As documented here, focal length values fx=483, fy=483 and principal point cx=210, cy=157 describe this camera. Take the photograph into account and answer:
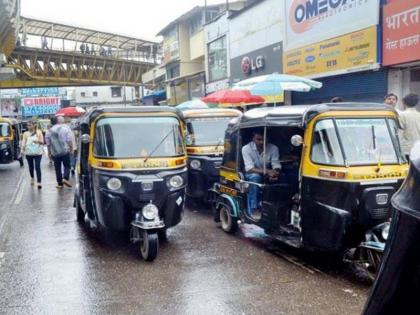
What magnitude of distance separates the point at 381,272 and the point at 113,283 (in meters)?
4.40

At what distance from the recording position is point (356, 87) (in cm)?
1371

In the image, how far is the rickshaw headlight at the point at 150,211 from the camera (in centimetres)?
625

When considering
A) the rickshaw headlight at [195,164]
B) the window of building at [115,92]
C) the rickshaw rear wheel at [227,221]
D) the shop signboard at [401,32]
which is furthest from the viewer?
the window of building at [115,92]

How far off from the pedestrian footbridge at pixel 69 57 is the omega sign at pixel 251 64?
11.5m

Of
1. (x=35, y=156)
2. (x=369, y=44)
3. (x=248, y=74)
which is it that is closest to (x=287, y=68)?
(x=248, y=74)

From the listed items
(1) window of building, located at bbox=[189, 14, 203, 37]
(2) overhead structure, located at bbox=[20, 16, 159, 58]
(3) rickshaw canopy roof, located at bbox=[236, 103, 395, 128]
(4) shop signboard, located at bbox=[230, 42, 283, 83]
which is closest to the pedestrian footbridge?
(2) overhead structure, located at bbox=[20, 16, 159, 58]

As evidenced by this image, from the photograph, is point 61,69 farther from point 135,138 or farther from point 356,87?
point 135,138

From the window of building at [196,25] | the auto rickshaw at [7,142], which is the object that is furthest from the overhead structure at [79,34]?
the auto rickshaw at [7,142]

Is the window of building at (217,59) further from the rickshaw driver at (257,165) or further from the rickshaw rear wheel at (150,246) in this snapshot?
the rickshaw rear wheel at (150,246)

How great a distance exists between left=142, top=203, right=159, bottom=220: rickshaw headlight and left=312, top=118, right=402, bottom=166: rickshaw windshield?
2.17 metres

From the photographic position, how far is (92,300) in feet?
16.3

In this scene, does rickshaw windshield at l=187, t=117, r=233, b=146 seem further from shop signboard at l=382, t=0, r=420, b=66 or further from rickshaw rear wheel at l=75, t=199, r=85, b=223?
shop signboard at l=382, t=0, r=420, b=66

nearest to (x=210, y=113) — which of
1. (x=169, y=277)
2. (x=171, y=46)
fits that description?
(x=169, y=277)

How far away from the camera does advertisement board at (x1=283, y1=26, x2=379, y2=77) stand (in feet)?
41.1
